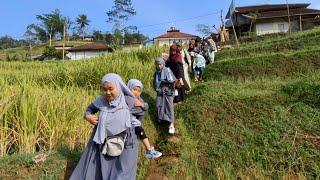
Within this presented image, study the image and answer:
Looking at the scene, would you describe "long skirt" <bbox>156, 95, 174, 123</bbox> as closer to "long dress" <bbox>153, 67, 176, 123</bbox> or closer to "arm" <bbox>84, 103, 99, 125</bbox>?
"long dress" <bbox>153, 67, 176, 123</bbox>

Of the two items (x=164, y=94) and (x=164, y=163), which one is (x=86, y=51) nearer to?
(x=164, y=94)

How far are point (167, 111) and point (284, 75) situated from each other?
4784 mm

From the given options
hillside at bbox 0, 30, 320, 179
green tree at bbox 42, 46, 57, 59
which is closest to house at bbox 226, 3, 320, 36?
green tree at bbox 42, 46, 57, 59

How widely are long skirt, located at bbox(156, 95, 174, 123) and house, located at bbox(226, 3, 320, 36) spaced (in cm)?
2601

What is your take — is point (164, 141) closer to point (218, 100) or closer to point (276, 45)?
point (218, 100)

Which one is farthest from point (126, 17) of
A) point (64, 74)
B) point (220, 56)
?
point (64, 74)

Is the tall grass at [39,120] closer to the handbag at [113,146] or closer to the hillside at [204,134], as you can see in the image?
the hillside at [204,134]

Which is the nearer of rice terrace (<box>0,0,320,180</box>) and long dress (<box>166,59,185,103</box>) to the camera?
rice terrace (<box>0,0,320,180</box>)

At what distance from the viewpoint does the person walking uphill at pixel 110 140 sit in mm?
4656

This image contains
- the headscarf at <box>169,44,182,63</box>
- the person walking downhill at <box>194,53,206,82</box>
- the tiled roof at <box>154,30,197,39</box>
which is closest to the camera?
the headscarf at <box>169,44,182,63</box>

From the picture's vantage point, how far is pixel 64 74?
11.6 meters

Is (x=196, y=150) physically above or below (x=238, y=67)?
below

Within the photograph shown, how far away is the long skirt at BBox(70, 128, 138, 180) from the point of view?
15.4ft

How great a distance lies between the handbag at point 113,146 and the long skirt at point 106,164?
0.26 feet
